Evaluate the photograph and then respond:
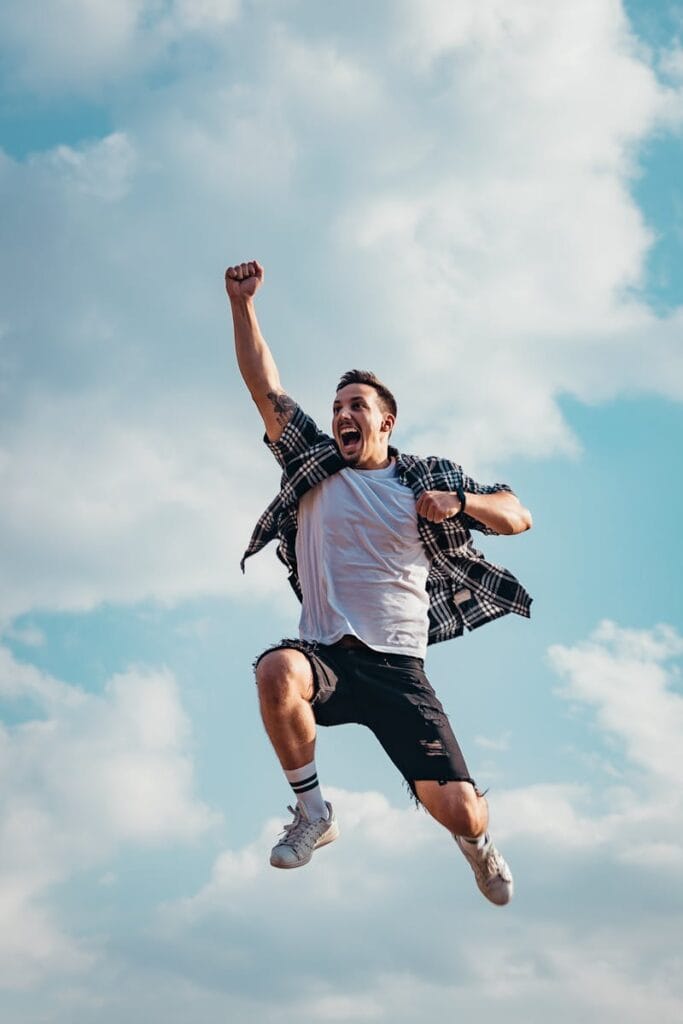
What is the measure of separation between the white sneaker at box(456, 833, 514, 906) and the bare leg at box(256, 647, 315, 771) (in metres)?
1.20

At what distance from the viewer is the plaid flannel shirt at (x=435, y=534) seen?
26.0ft

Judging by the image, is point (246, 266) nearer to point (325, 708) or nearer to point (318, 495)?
point (318, 495)

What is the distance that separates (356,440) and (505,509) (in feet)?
3.39

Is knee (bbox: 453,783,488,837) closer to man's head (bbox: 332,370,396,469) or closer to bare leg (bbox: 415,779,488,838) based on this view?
bare leg (bbox: 415,779,488,838)

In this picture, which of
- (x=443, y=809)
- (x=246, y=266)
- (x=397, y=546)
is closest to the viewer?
(x=443, y=809)

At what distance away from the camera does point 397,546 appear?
25.5ft

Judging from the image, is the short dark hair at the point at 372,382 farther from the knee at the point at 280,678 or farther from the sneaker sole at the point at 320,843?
the sneaker sole at the point at 320,843

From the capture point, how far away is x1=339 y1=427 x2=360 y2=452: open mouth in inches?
315

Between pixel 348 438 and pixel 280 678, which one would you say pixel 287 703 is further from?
pixel 348 438

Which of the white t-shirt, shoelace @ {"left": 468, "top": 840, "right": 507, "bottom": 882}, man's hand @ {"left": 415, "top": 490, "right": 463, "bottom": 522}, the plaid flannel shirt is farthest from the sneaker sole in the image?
man's hand @ {"left": 415, "top": 490, "right": 463, "bottom": 522}

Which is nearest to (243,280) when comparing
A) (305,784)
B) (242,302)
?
(242,302)

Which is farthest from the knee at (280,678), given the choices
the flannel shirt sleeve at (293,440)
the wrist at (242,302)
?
the wrist at (242,302)

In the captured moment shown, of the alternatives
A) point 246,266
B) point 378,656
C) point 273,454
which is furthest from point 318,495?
point 246,266

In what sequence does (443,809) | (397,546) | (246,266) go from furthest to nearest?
(246,266) → (397,546) → (443,809)
